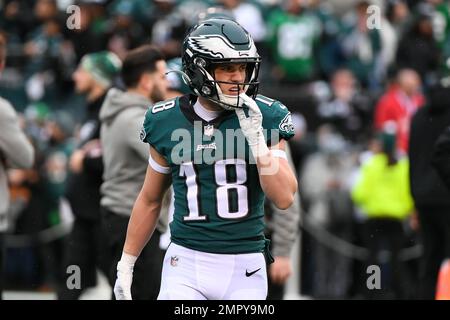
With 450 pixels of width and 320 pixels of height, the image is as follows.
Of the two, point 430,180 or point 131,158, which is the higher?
point 131,158

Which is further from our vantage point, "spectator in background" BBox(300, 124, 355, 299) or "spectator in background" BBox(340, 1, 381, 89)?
"spectator in background" BBox(340, 1, 381, 89)

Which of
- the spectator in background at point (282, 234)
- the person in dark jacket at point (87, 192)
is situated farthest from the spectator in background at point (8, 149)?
the spectator in background at point (282, 234)

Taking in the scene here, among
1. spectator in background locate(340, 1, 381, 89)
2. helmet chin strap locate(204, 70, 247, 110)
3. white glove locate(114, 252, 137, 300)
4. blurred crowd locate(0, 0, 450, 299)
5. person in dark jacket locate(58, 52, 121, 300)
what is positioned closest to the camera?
helmet chin strap locate(204, 70, 247, 110)

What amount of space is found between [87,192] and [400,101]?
6.33 meters

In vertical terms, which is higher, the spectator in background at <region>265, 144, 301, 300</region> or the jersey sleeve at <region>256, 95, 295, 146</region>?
the jersey sleeve at <region>256, 95, 295, 146</region>

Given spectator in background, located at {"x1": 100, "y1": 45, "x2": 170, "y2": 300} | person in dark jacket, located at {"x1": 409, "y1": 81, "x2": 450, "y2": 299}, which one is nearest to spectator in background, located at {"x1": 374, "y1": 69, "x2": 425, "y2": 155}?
person in dark jacket, located at {"x1": 409, "y1": 81, "x2": 450, "y2": 299}

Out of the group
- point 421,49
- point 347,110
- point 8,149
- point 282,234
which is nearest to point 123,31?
point 347,110

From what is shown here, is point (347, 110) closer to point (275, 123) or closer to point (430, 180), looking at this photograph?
point (430, 180)

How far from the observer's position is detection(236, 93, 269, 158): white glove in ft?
16.6

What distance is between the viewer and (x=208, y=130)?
17.5 ft

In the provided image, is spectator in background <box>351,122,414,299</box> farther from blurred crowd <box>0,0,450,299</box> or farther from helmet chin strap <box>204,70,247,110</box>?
helmet chin strap <box>204,70,247,110</box>

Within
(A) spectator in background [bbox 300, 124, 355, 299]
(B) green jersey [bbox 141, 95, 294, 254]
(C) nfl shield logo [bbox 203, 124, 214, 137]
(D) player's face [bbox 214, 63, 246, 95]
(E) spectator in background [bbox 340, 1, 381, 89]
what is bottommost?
(A) spectator in background [bbox 300, 124, 355, 299]

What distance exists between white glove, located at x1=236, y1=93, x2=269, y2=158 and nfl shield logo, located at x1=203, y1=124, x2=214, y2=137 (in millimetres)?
249
